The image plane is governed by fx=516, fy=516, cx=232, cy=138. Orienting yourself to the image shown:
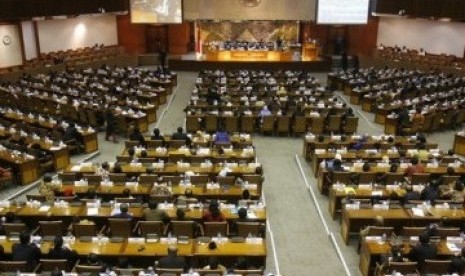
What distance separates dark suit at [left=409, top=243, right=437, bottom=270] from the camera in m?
9.65

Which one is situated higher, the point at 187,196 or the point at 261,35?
the point at 261,35

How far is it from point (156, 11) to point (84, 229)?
24.1 m

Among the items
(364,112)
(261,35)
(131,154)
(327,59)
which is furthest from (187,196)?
(261,35)

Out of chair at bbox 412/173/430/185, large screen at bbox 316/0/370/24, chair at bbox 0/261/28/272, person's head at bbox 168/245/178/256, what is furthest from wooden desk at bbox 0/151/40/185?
large screen at bbox 316/0/370/24

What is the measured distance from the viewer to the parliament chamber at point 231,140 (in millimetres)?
10211

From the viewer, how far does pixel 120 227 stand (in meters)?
11.0

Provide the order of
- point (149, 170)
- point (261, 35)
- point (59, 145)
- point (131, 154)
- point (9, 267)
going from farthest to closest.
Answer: point (261, 35) < point (59, 145) < point (131, 154) < point (149, 170) < point (9, 267)

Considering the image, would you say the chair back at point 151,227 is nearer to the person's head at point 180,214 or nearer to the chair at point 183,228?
the chair at point 183,228

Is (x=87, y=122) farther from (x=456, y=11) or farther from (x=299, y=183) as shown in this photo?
(x=456, y=11)

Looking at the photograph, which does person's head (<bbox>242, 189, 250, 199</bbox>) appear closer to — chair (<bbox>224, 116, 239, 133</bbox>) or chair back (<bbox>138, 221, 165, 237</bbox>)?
chair back (<bbox>138, 221, 165, 237</bbox>)

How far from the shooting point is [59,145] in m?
16.3

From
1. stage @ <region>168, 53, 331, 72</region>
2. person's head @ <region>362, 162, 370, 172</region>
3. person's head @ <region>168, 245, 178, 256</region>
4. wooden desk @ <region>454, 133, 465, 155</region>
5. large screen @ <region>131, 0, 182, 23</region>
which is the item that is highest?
large screen @ <region>131, 0, 182, 23</region>

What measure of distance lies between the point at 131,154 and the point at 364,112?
11984 mm

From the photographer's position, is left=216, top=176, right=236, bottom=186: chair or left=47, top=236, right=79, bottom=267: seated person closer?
left=47, top=236, right=79, bottom=267: seated person
